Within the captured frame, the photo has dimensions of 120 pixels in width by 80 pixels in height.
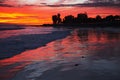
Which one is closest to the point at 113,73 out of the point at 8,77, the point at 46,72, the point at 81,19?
the point at 46,72

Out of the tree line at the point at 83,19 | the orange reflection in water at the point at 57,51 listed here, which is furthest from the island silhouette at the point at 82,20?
the orange reflection in water at the point at 57,51

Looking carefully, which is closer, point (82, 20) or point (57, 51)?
point (57, 51)

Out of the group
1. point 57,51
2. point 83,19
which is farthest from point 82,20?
point 57,51

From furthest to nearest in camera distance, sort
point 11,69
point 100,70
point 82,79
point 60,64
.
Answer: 1. point 60,64
2. point 11,69
3. point 100,70
4. point 82,79

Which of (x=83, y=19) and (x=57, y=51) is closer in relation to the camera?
(x=57, y=51)

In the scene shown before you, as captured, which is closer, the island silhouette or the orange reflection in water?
the orange reflection in water

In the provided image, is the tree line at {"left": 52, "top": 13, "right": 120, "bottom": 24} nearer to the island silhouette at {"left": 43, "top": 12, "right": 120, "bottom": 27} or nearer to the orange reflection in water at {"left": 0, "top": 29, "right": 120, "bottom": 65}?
the island silhouette at {"left": 43, "top": 12, "right": 120, "bottom": 27}

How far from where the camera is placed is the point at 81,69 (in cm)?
1048

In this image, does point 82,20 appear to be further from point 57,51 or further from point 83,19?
point 57,51

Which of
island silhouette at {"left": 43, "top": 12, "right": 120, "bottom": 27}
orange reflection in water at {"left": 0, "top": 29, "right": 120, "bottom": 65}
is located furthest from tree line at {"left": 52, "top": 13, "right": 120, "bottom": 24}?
orange reflection in water at {"left": 0, "top": 29, "right": 120, "bottom": 65}

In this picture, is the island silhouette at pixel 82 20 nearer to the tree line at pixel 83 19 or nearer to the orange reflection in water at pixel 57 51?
the tree line at pixel 83 19

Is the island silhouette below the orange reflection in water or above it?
below

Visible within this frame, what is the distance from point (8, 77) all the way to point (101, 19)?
16210 centimetres

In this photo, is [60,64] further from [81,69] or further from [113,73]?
[113,73]
